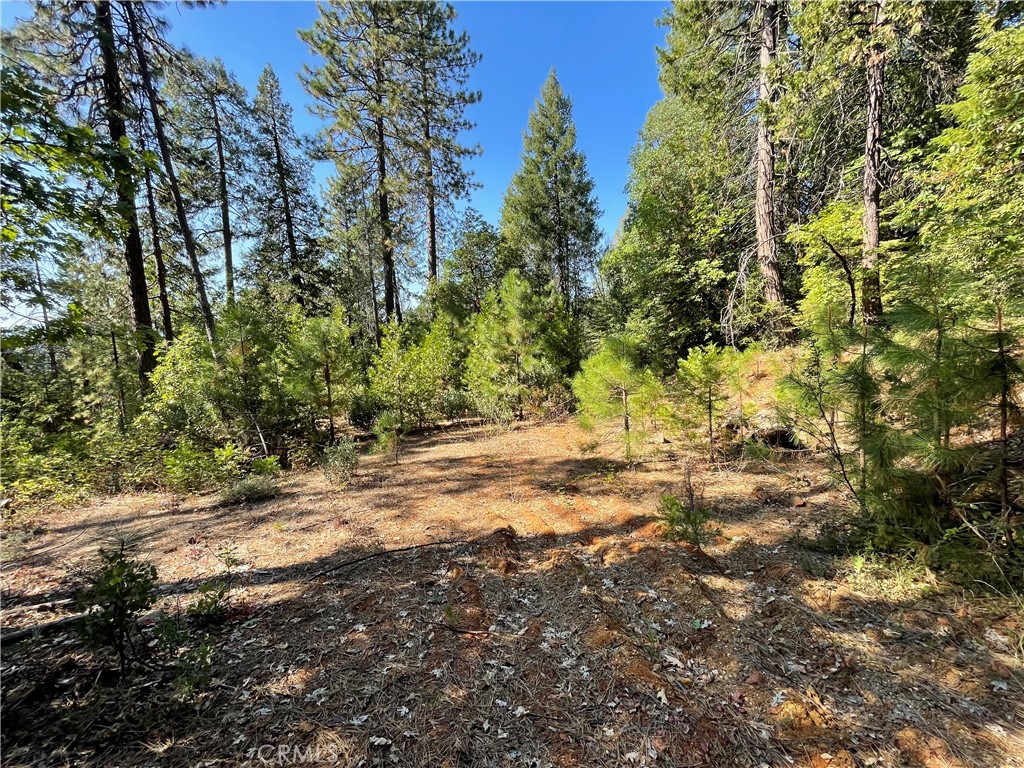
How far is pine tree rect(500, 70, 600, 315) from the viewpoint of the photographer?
1664cm

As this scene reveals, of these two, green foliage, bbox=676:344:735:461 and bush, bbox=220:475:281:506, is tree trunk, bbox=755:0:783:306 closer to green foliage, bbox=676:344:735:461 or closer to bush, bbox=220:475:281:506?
green foliage, bbox=676:344:735:461

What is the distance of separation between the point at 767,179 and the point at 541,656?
8.62 meters

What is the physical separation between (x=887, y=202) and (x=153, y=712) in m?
11.6

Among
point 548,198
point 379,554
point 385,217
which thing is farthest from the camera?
point 548,198

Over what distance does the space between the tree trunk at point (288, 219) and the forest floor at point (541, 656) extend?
1220cm

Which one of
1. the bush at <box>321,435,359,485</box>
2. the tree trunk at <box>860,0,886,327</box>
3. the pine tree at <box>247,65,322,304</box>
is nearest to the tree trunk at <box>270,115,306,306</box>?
the pine tree at <box>247,65,322,304</box>

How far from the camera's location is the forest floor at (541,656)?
168cm

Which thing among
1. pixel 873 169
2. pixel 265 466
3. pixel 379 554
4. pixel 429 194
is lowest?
pixel 379 554

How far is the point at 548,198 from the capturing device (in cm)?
1697

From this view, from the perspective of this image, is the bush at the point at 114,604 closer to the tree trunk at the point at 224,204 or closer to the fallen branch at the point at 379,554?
the fallen branch at the point at 379,554

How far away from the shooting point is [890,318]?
101 inches

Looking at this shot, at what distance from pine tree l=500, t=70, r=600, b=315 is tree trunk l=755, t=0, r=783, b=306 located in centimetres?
945

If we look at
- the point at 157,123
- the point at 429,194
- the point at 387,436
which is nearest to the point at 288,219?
the point at 429,194

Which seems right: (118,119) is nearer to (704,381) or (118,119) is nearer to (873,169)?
(704,381)
